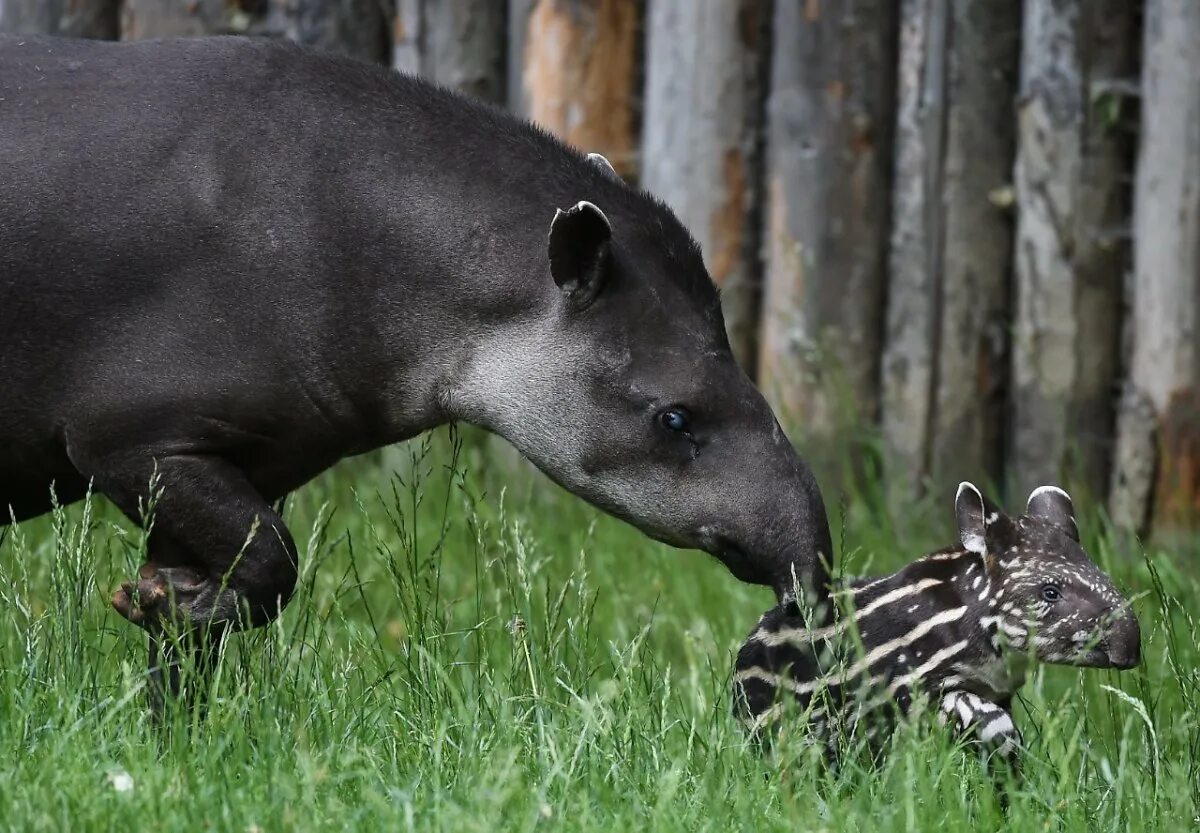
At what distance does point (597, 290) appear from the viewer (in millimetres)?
4621

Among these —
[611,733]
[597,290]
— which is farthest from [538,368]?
[611,733]

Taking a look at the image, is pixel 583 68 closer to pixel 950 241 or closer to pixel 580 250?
pixel 950 241

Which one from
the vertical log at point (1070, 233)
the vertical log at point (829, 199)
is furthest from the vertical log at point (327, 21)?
the vertical log at point (1070, 233)

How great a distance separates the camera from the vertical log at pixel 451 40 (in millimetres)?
8250

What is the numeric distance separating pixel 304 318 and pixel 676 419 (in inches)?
36.0

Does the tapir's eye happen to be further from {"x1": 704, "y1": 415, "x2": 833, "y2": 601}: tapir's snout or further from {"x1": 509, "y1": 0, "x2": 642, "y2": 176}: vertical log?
{"x1": 509, "y1": 0, "x2": 642, "y2": 176}: vertical log

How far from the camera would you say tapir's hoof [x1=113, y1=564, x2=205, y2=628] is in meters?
4.56

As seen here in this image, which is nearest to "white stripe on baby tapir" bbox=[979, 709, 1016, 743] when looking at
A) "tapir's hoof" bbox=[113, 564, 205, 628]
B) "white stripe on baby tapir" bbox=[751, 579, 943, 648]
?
"white stripe on baby tapir" bbox=[751, 579, 943, 648]

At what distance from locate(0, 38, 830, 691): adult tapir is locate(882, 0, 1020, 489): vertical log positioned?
2952 mm

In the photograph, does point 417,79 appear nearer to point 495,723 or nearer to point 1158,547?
point 495,723

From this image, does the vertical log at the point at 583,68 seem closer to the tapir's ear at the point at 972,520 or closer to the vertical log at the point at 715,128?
the vertical log at the point at 715,128

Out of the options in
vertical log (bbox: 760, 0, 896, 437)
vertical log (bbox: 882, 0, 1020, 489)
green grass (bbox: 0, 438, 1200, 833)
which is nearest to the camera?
green grass (bbox: 0, 438, 1200, 833)

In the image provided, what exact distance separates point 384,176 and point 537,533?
2558 millimetres

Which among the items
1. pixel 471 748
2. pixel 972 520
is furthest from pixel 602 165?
pixel 471 748
